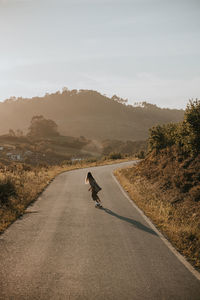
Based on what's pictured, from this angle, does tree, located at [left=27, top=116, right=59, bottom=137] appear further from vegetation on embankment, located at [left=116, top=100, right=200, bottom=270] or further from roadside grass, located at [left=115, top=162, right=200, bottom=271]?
roadside grass, located at [left=115, top=162, right=200, bottom=271]

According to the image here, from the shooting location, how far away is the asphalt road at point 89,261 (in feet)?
16.7

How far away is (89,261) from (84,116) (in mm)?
158859

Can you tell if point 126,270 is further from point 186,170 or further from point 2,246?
point 186,170

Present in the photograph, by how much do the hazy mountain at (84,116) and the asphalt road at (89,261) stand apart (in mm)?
111569

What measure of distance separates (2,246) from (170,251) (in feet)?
14.4

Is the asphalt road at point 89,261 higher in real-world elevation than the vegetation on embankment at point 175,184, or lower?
lower

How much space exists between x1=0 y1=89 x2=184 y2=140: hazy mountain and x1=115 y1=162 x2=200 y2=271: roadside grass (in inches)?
4163

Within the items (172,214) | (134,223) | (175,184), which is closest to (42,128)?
(175,184)

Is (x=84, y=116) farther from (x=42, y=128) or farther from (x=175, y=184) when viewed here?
(x=175, y=184)

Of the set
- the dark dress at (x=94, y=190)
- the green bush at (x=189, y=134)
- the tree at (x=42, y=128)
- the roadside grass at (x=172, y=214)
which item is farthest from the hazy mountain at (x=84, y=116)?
the dark dress at (x=94, y=190)

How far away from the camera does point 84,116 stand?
536 ft

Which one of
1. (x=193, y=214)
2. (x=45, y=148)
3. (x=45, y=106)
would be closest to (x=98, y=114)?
(x=45, y=106)

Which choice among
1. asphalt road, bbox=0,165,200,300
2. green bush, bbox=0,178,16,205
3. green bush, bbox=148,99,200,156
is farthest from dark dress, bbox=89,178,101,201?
green bush, bbox=148,99,200,156

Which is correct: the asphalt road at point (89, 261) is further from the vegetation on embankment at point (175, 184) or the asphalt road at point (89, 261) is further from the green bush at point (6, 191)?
the green bush at point (6, 191)
